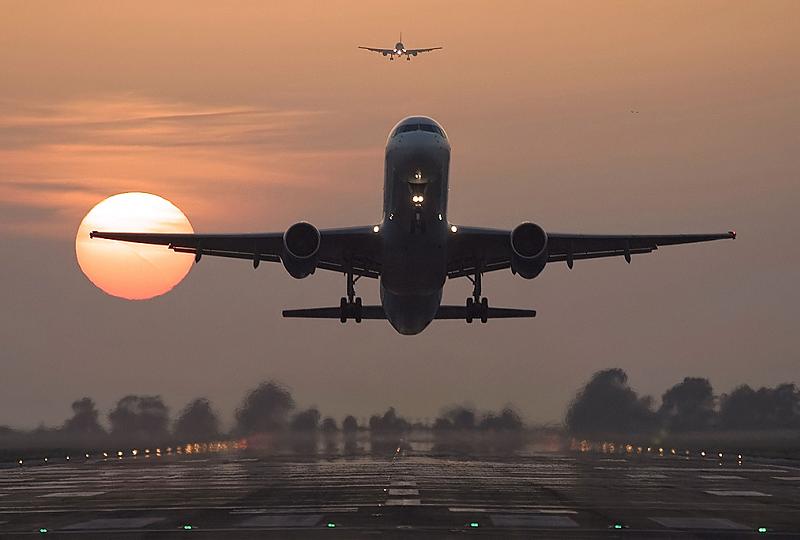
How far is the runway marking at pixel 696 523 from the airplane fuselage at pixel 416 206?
16510mm

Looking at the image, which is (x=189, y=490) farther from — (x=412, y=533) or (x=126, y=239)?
(x=412, y=533)

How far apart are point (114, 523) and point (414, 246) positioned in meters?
18.1

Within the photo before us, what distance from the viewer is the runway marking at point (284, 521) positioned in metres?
37.9

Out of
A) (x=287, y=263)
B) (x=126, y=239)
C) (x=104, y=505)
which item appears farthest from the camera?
(x=126, y=239)

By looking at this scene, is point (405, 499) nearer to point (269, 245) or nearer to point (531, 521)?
point (531, 521)

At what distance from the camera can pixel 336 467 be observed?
71.1 metres

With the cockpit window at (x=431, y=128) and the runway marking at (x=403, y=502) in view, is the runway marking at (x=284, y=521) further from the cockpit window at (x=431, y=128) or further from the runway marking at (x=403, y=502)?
the cockpit window at (x=431, y=128)

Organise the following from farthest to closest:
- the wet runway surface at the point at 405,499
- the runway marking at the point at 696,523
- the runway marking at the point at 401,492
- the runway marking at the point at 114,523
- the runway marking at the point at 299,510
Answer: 1. the runway marking at the point at 401,492
2. the runway marking at the point at 299,510
3. the runway marking at the point at 114,523
4. the runway marking at the point at 696,523
5. the wet runway surface at the point at 405,499

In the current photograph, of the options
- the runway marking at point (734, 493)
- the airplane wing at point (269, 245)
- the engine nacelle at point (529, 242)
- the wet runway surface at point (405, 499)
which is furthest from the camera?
the airplane wing at point (269, 245)

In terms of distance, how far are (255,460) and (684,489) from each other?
128ft

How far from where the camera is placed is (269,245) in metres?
57.4

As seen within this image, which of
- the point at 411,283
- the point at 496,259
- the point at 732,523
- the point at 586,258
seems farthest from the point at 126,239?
the point at 732,523

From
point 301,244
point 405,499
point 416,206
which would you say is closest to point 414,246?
point 416,206

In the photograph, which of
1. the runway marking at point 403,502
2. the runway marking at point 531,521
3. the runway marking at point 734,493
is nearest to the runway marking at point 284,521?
the runway marking at point 403,502
